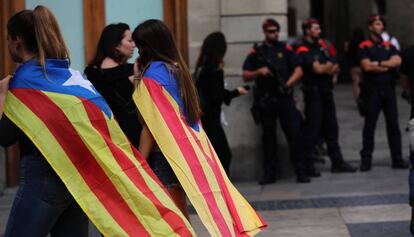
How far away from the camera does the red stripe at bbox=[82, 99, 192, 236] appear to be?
5.30 metres

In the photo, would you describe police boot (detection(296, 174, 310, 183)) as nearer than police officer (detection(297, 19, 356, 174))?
Yes

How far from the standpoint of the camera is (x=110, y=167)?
5262 mm

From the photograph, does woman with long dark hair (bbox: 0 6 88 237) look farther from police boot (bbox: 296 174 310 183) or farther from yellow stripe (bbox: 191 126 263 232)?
police boot (bbox: 296 174 310 183)

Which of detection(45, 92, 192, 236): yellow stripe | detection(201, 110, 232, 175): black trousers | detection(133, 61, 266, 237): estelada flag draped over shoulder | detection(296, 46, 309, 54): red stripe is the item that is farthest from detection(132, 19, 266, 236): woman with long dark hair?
detection(296, 46, 309, 54): red stripe

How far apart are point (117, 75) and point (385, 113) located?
239 inches

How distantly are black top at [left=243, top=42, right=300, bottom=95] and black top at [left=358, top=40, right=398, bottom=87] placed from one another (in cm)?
108

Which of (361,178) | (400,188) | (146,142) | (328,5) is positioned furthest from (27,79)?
(328,5)

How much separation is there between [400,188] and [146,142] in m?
5.35

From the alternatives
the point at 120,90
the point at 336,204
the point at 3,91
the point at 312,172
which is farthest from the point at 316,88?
the point at 3,91

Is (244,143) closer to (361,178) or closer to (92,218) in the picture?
(361,178)

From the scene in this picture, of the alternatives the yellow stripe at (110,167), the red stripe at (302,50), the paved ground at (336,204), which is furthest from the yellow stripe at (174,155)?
the red stripe at (302,50)

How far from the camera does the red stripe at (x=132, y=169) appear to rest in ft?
17.4

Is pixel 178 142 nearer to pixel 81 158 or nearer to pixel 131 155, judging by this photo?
pixel 131 155

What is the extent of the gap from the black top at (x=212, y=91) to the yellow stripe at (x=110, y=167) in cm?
495
